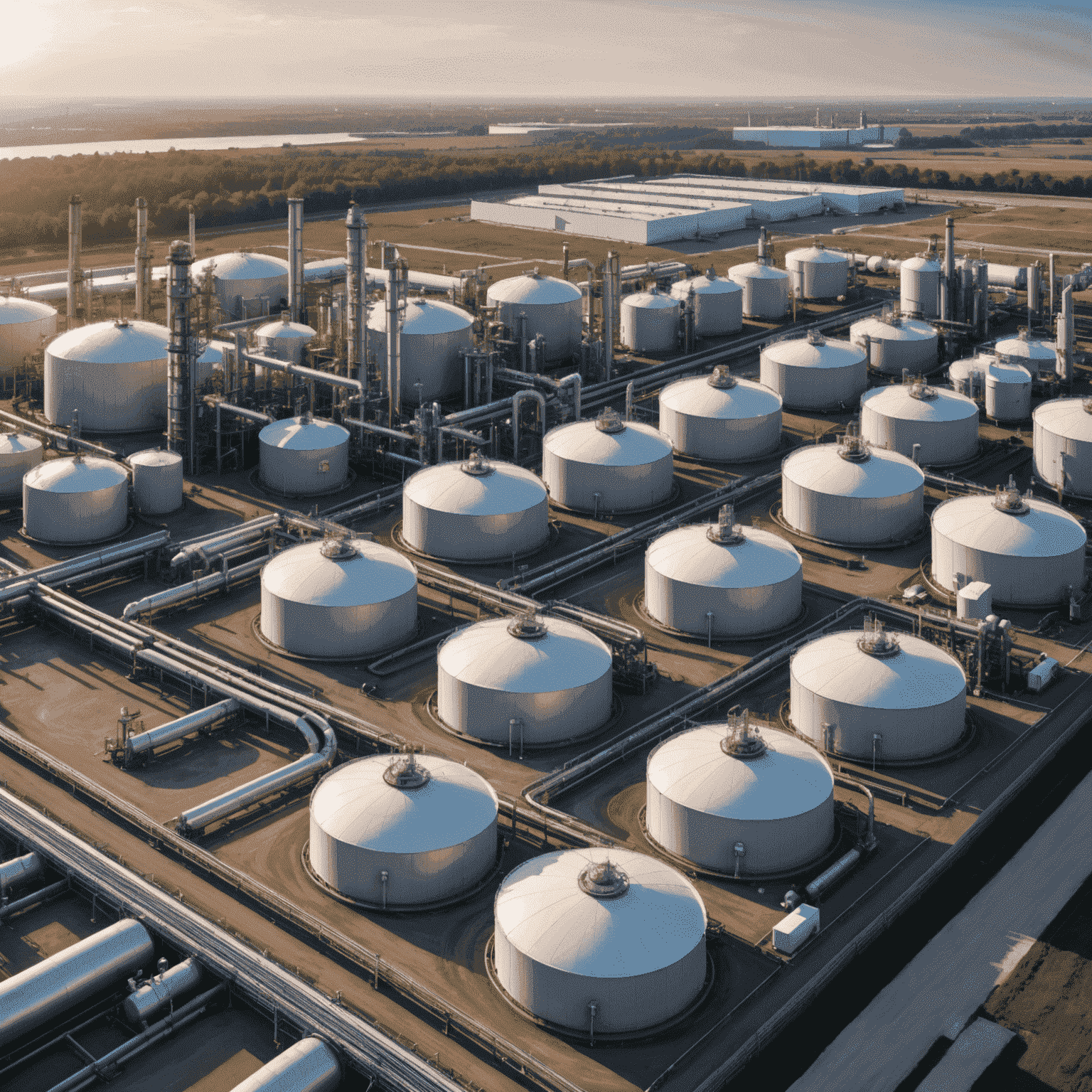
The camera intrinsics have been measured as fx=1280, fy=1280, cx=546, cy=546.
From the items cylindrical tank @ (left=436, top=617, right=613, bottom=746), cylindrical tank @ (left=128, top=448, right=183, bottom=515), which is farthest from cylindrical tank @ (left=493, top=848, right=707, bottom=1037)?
cylindrical tank @ (left=128, top=448, right=183, bottom=515)

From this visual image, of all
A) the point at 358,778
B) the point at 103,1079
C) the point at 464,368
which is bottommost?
the point at 103,1079

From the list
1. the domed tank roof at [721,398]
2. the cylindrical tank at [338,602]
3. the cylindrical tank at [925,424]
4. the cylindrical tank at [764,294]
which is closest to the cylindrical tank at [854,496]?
the cylindrical tank at [925,424]

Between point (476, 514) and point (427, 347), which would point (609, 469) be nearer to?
point (476, 514)

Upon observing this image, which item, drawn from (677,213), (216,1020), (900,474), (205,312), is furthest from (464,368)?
(677,213)

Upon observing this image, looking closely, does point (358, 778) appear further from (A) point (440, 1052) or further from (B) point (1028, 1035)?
(B) point (1028, 1035)

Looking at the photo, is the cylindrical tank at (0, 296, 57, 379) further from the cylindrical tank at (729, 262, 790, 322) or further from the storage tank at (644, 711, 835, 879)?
the storage tank at (644, 711, 835, 879)

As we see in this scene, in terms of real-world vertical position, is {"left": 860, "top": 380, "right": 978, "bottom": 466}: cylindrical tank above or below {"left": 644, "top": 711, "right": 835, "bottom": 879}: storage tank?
above
